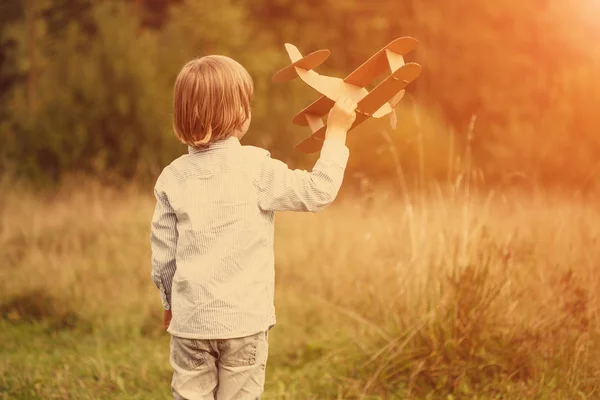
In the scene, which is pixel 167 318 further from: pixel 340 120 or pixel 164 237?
pixel 340 120

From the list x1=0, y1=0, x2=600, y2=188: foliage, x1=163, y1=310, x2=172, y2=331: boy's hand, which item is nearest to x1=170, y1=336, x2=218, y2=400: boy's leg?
x1=163, y1=310, x2=172, y2=331: boy's hand

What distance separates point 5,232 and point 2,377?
4.35 meters

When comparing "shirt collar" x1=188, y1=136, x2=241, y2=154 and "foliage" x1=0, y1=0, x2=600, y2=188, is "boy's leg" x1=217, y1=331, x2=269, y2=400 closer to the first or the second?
"shirt collar" x1=188, y1=136, x2=241, y2=154

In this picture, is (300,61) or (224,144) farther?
(300,61)

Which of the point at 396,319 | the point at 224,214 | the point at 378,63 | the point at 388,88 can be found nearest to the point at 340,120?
the point at 388,88

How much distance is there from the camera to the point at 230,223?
2.62 metres

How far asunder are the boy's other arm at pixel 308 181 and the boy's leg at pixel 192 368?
53 centimetres

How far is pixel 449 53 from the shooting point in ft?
84.3

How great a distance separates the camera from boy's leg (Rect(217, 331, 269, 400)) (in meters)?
2.67

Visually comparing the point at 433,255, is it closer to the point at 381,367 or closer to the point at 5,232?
the point at 381,367

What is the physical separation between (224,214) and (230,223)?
36 millimetres

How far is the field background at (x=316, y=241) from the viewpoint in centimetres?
396

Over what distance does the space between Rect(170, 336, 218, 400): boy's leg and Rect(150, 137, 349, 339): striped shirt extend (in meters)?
0.07

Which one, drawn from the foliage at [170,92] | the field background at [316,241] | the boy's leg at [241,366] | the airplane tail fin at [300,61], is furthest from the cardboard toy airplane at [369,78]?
the foliage at [170,92]
